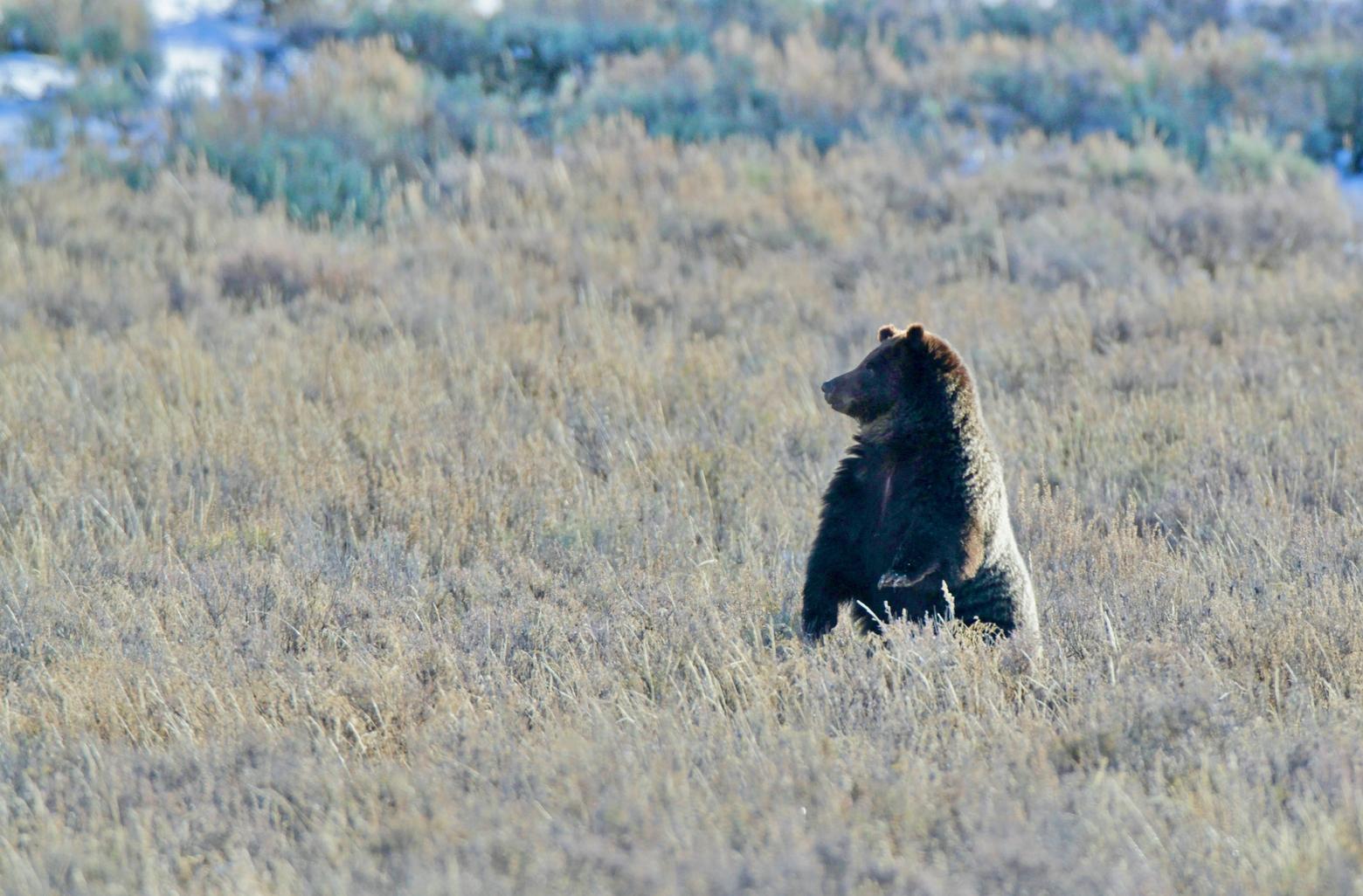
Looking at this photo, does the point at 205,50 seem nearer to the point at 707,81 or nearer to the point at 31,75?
the point at 31,75

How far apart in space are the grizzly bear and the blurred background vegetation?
29.3ft

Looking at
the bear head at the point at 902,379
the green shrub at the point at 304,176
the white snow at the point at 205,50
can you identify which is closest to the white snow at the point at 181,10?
the white snow at the point at 205,50

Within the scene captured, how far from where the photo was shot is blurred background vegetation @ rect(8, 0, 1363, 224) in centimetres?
1438

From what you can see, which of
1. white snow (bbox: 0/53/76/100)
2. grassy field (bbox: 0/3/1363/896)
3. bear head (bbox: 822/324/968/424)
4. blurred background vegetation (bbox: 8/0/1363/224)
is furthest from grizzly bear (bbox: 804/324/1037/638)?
white snow (bbox: 0/53/76/100)

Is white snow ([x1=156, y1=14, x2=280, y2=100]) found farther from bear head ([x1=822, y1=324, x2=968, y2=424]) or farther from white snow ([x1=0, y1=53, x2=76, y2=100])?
bear head ([x1=822, y1=324, x2=968, y2=424])

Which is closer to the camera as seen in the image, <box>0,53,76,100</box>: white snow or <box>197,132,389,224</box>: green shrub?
<box>197,132,389,224</box>: green shrub

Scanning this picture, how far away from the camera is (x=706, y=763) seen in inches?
148

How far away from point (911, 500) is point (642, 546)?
1.78 meters

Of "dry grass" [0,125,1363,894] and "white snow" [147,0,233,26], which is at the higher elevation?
"white snow" [147,0,233,26]

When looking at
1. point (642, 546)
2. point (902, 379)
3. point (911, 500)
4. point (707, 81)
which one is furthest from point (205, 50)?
point (911, 500)

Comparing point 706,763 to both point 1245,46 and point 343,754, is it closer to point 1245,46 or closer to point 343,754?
point 343,754

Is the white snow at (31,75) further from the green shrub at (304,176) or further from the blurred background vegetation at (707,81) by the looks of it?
the green shrub at (304,176)

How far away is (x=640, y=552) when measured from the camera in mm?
5930

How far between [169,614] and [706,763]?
2.48 m
